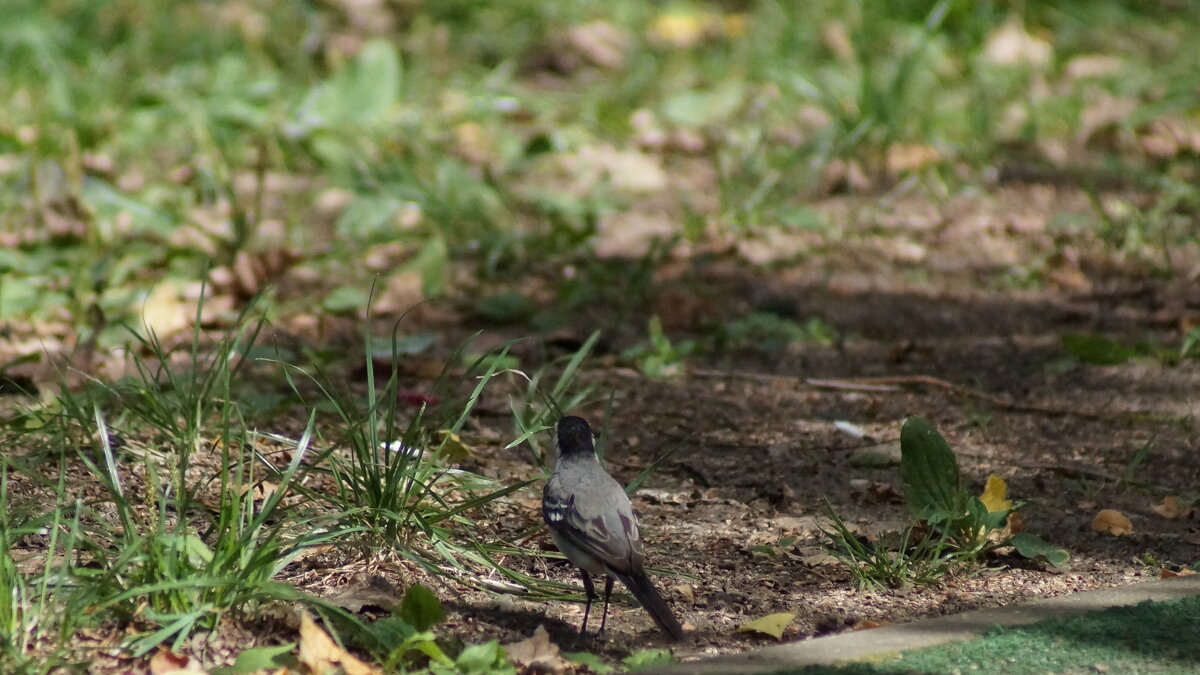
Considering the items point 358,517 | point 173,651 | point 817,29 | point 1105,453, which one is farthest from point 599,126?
point 173,651

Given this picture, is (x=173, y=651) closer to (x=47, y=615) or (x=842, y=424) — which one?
(x=47, y=615)

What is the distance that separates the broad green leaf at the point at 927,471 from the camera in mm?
2803

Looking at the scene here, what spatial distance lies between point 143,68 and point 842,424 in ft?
15.8

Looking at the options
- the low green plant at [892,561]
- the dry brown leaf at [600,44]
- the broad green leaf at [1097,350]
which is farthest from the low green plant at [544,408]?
the dry brown leaf at [600,44]

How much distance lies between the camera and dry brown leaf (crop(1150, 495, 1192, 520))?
305 centimetres

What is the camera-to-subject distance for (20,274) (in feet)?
15.2

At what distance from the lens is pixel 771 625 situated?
95.9 inches

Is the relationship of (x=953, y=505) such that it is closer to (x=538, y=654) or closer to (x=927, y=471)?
(x=927, y=471)

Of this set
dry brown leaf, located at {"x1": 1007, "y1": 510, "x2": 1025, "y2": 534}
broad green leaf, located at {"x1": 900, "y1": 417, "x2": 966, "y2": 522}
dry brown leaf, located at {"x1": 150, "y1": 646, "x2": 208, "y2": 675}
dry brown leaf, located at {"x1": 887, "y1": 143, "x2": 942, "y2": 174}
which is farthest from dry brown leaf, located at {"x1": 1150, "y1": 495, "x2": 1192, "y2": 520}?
dry brown leaf, located at {"x1": 887, "y1": 143, "x2": 942, "y2": 174}

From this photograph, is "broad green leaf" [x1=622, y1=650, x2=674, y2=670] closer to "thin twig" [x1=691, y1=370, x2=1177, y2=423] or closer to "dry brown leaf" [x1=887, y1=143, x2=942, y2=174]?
"thin twig" [x1=691, y1=370, x2=1177, y2=423]

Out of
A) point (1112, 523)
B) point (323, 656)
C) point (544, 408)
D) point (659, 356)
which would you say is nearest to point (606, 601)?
point (323, 656)

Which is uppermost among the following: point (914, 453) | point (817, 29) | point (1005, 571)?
point (817, 29)

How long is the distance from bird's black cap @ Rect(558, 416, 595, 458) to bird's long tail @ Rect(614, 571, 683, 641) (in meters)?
0.37

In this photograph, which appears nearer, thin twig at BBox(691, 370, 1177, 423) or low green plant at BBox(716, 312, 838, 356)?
thin twig at BBox(691, 370, 1177, 423)
